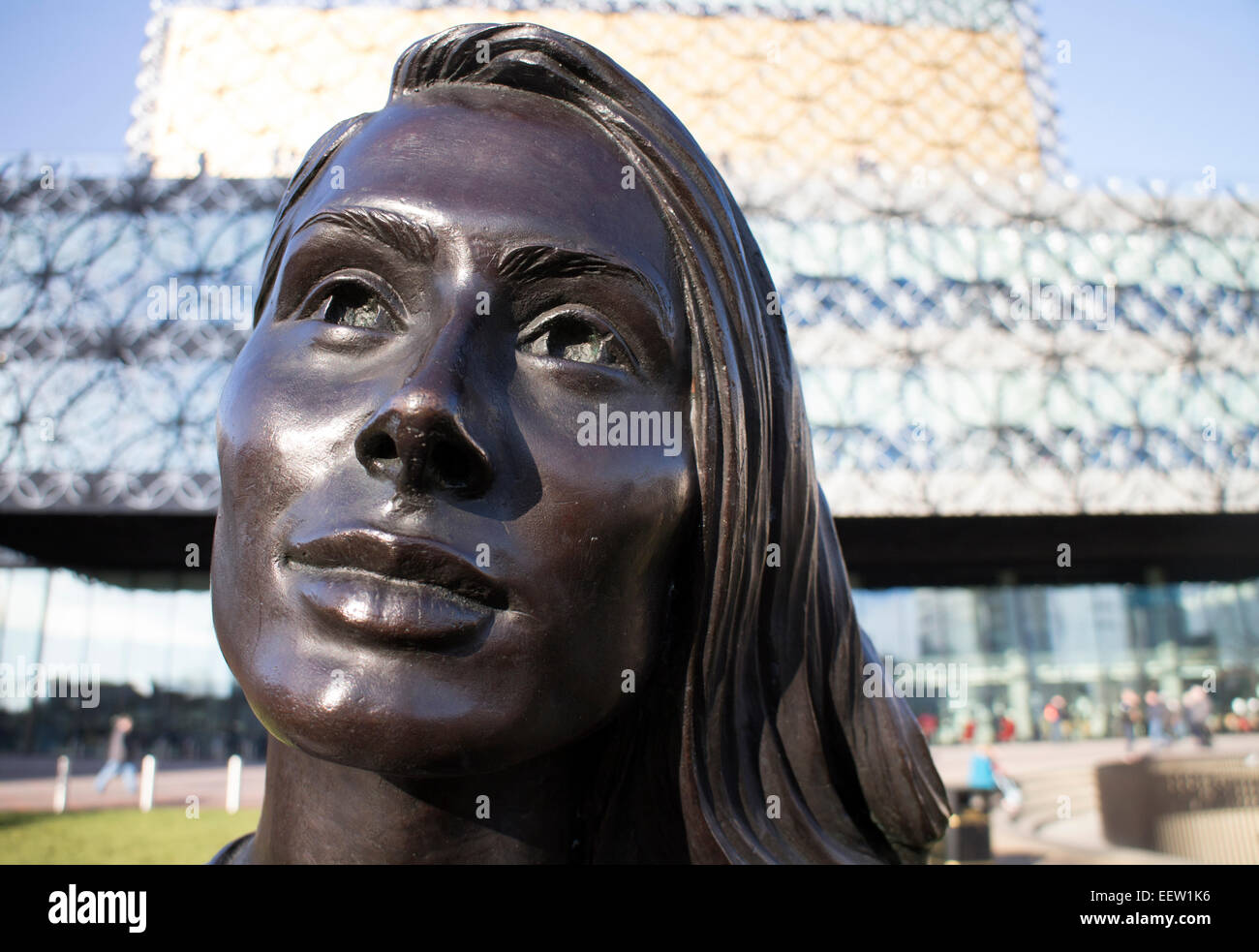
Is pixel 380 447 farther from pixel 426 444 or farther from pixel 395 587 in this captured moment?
pixel 395 587

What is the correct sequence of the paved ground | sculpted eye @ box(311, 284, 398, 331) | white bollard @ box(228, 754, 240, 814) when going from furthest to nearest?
1. white bollard @ box(228, 754, 240, 814)
2. the paved ground
3. sculpted eye @ box(311, 284, 398, 331)

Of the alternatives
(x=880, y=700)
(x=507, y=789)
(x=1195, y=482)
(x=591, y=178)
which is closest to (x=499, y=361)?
(x=591, y=178)

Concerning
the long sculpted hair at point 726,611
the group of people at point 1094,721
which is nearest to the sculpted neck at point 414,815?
the long sculpted hair at point 726,611

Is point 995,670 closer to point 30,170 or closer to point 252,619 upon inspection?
point 252,619

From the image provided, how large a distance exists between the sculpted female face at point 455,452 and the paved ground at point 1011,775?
7.52 meters

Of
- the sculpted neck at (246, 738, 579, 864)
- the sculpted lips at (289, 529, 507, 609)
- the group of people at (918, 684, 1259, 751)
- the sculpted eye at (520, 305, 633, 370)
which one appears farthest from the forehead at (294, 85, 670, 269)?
the group of people at (918, 684, 1259, 751)

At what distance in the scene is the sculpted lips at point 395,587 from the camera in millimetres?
1131

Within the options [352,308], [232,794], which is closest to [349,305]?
[352,308]

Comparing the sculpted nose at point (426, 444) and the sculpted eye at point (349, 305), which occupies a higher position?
the sculpted eye at point (349, 305)

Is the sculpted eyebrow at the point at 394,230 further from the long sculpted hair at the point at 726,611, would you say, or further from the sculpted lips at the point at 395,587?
the sculpted lips at the point at 395,587

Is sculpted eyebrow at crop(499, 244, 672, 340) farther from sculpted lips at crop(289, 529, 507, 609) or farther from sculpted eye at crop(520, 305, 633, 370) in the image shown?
sculpted lips at crop(289, 529, 507, 609)

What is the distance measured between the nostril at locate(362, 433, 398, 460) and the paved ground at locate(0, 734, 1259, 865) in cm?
774

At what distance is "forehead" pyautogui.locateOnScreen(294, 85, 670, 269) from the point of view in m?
1.39

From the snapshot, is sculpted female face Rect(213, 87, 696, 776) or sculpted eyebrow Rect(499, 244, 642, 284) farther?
sculpted eyebrow Rect(499, 244, 642, 284)
